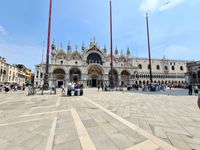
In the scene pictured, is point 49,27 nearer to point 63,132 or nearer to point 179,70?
point 63,132

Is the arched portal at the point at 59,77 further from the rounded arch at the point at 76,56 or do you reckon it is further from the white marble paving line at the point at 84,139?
the white marble paving line at the point at 84,139

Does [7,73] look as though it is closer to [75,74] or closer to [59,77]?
[59,77]

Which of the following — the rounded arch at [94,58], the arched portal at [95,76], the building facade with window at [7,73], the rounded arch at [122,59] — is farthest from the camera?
the rounded arch at [122,59]

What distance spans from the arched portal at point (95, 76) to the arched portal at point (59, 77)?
1068 centimetres

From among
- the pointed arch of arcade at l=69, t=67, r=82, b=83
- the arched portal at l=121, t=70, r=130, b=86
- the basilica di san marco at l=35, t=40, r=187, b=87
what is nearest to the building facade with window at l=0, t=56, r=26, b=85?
the basilica di san marco at l=35, t=40, r=187, b=87

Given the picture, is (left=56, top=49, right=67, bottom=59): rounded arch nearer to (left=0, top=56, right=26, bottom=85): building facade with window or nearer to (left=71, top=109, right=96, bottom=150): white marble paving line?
(left=0, top=56, right=26, bottom=85): building facade with window

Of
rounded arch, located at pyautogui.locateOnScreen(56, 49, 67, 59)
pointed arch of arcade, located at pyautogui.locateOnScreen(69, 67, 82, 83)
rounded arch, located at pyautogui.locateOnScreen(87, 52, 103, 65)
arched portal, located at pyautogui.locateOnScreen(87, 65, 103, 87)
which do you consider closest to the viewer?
pointed arch of arcade, located at pyautogui.locateOnScreen(69, 67, 82, 83)

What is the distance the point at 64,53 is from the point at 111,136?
175 feet

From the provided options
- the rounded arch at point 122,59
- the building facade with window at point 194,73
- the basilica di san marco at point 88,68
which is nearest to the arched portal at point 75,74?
the basilica di san marco at point 88,68

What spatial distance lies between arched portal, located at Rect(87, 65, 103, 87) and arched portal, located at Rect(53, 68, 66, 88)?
10.7 meters

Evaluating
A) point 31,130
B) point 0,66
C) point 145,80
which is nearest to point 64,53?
point 0,66

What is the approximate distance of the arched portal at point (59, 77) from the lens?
4879 centimetres

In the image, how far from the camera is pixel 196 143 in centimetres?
281

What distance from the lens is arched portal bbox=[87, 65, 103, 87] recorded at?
169 feet
